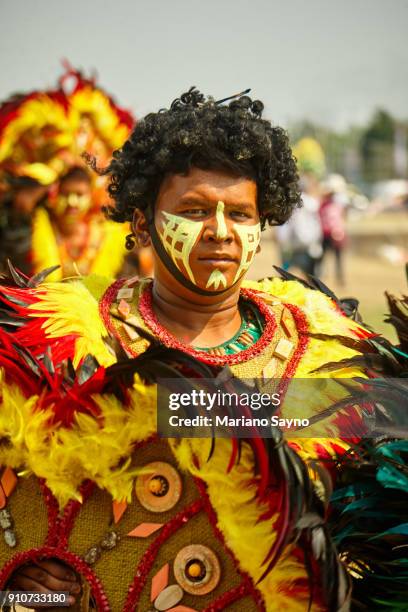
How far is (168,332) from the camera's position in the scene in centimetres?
313

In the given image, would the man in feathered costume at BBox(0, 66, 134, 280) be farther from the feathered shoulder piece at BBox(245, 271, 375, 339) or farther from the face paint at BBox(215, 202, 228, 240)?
the face paint at BBox(215, 202, 228, 240)

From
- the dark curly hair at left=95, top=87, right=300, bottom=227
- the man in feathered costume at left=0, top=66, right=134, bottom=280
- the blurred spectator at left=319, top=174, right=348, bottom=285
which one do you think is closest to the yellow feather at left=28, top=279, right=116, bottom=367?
the dark curly hair at left=95, top=87, right=300, bottom=227

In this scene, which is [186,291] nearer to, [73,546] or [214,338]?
[214,338]

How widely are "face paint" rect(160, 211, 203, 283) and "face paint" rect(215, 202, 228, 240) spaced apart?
0.06m

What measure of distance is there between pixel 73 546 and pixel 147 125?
4.63 ft

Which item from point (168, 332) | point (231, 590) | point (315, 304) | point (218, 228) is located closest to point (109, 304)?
point (168, 332)

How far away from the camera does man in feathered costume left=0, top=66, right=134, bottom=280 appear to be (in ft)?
25.7

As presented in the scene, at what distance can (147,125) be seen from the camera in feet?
10.5

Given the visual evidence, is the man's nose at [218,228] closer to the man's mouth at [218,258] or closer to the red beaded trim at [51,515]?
the man's mouth at [218,258]

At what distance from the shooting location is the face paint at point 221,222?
2.98 meters

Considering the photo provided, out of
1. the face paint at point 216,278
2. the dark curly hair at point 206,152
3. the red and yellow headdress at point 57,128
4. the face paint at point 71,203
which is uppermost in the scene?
the red and yellow headdress at point 57,128

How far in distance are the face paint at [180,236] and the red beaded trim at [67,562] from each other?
97cm

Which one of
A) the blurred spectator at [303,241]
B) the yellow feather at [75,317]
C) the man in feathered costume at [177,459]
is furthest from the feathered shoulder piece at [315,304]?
the blurred spectator at [303,241]

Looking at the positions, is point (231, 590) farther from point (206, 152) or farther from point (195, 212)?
point (206, 152)
